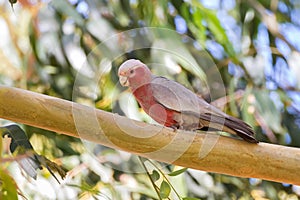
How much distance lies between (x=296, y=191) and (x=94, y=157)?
0.71m

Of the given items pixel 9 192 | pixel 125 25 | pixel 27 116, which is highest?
pixel 125 25

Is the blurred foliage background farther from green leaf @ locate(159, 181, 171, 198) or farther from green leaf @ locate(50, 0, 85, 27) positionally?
green leaf @ locate(159, 181, 171, 198)

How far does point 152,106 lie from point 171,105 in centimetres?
4

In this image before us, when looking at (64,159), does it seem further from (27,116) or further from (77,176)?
(27,116)

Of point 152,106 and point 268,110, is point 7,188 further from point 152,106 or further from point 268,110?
point 268,110

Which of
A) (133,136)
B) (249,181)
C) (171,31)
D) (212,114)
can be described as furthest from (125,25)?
(133,136)

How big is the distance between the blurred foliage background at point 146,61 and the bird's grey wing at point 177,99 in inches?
→ 15.0

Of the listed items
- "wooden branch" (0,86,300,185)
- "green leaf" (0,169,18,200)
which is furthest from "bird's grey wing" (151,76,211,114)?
"green leaf" (0,169,18,200)

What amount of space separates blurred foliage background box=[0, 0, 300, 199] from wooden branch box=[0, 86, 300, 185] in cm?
56

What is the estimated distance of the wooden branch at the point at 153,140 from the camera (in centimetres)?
106

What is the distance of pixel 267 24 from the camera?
2191 millimetres

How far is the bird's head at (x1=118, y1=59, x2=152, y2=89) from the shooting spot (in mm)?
1284

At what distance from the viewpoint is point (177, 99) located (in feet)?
4.26

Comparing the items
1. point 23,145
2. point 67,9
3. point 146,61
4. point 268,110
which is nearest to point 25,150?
point 23,145
